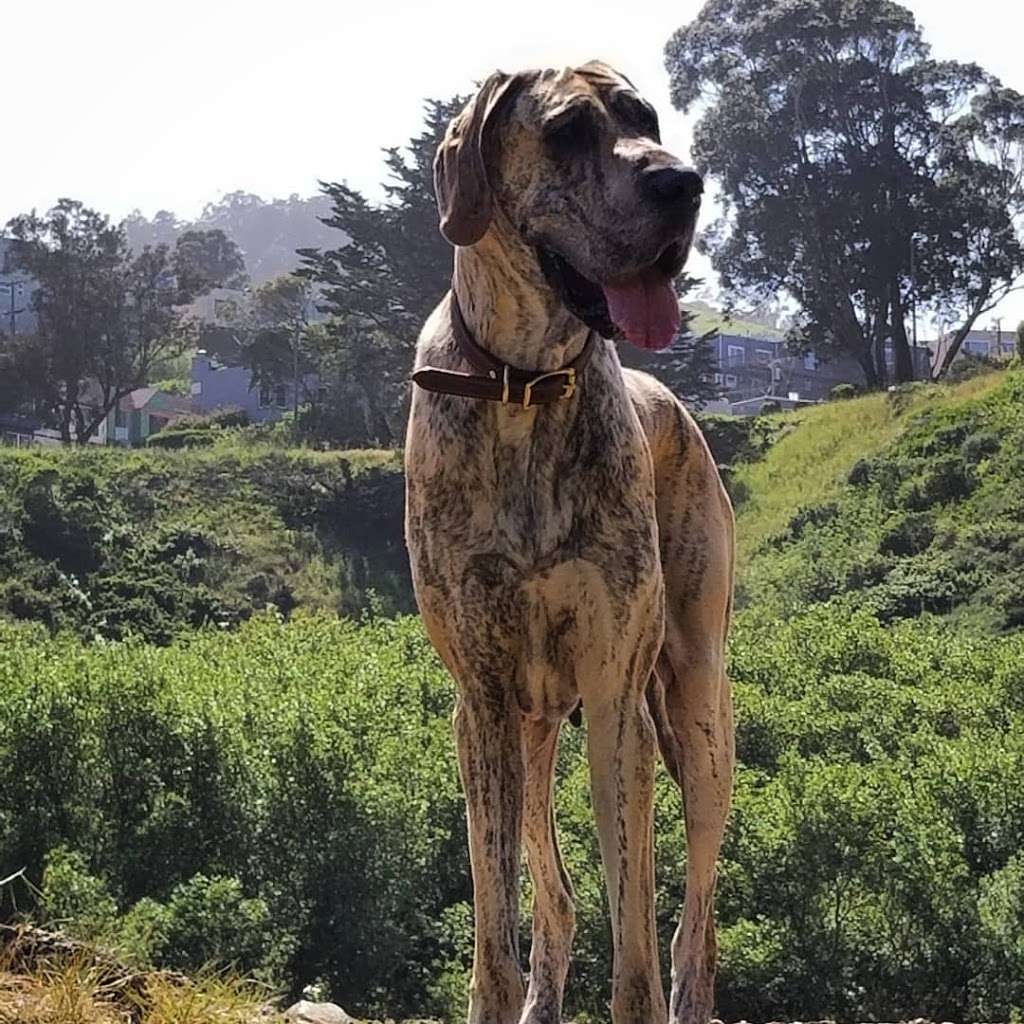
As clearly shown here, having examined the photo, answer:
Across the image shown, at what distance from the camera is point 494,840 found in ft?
11.0

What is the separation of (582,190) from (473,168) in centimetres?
20

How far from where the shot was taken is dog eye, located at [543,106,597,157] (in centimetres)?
303

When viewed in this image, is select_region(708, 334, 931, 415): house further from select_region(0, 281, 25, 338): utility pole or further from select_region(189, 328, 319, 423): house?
select_region(0, 281, 25, 338): utility pole

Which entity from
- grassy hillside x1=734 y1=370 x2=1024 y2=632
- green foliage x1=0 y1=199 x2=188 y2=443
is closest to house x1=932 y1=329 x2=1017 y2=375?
grassy hillside x1=734 y1=370 x2=1024 y2=632

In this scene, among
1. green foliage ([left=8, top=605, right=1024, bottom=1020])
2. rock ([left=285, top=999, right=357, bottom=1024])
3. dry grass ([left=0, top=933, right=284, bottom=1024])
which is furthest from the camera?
green foliage ([left=8, top=605, right=1024, bottom=1020])

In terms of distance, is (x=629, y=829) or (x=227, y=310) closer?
(x=629, y=829)

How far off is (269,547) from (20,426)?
53.3 feet

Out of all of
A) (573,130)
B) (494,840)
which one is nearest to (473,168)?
(573,130)

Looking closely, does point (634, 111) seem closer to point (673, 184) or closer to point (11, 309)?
point (673, 184)

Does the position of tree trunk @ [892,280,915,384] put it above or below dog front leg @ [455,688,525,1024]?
above

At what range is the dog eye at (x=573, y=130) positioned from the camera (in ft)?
9.95

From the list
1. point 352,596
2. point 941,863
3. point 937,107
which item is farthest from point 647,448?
point 937,107

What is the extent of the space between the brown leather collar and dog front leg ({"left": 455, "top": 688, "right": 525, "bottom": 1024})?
22.0 inches

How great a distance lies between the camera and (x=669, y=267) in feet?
9.87
